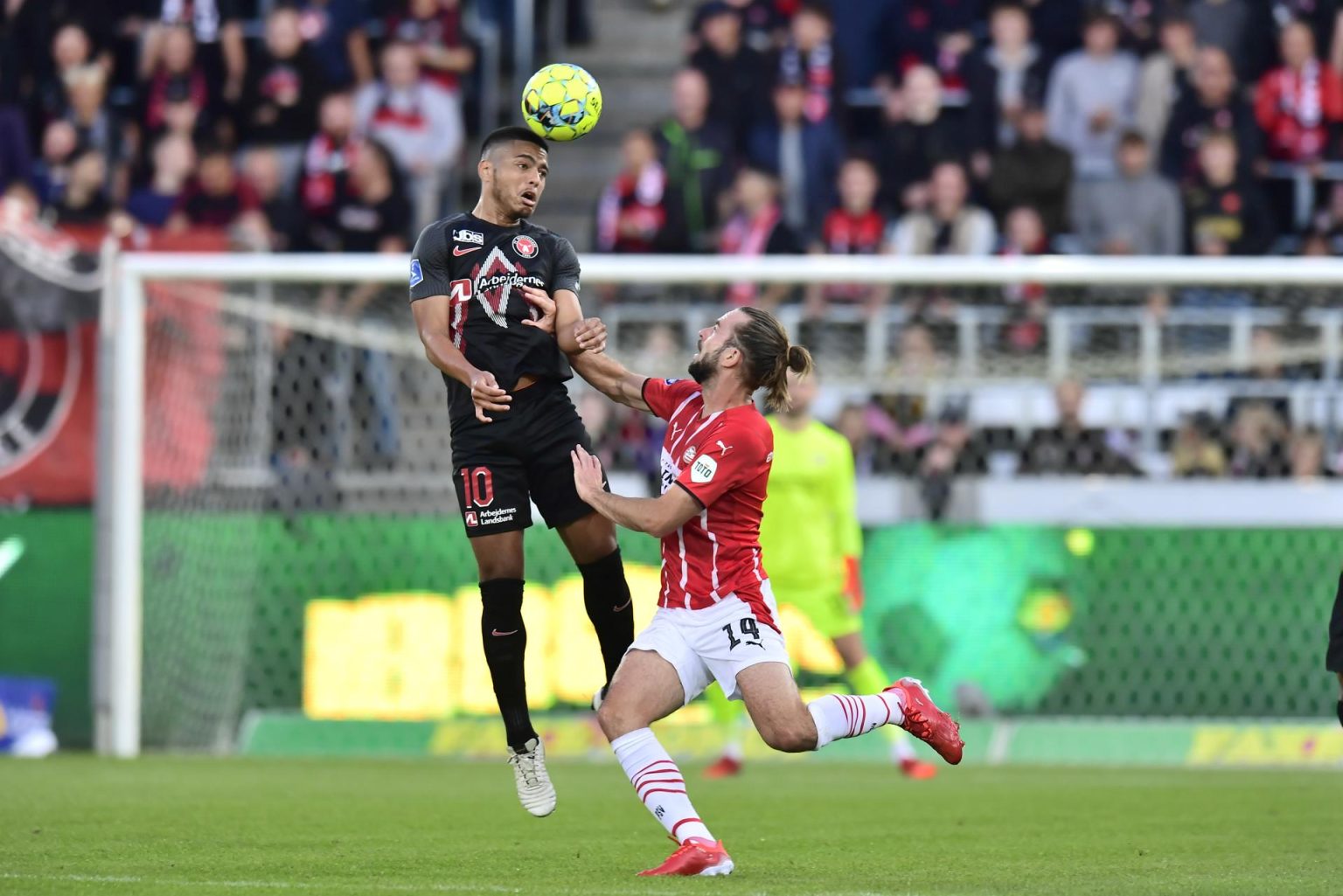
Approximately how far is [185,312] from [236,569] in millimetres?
1623

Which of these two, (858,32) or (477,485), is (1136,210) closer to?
(858,32)

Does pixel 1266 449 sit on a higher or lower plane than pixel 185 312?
lower

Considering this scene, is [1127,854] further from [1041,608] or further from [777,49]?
[777,49]

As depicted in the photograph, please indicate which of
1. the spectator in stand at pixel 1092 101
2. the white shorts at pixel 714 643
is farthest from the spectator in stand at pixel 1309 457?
the white shorts at pixel 714 643

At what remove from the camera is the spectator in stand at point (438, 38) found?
1664cm

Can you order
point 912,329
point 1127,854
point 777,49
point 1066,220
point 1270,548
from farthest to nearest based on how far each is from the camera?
point 777,49
point 1066,220
point 912,329
point 1270,548
point 1127,854

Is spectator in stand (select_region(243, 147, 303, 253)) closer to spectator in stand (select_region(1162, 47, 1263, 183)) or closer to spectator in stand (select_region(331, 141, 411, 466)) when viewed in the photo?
spectator in stand (select_region(331, 141, 411, 466))

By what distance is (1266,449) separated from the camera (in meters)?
13.0

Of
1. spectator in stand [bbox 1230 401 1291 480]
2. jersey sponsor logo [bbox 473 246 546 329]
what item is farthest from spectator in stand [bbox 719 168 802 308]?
jersey sponsor logo [bbox 473 246 546 329]

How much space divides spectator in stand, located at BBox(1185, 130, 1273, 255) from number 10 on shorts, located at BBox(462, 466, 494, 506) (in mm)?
8690

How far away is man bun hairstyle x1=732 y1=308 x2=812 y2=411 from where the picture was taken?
657 centimetres

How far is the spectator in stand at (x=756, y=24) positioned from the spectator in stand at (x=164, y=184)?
3.99 metres

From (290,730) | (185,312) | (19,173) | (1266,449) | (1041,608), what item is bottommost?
(290,730)

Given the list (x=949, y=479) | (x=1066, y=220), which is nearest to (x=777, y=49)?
(x=1066, y=220)
